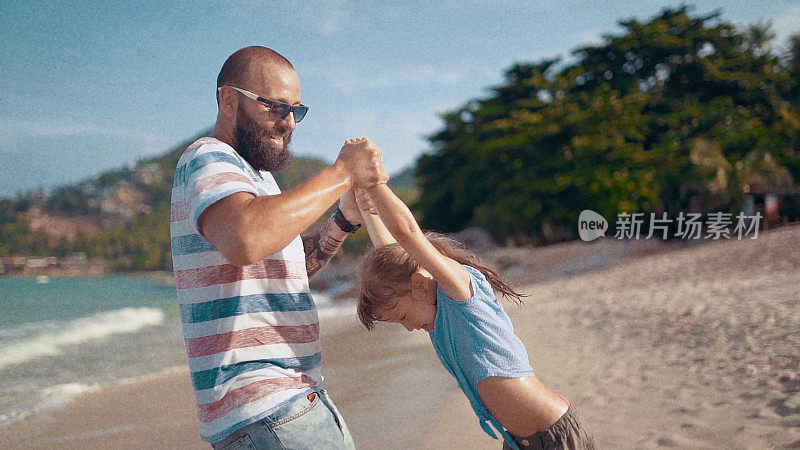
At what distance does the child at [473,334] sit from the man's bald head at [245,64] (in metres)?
0.49

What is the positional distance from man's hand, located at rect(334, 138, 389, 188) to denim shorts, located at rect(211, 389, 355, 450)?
1.82 feet

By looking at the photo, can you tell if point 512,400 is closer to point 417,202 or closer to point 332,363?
point 332,363

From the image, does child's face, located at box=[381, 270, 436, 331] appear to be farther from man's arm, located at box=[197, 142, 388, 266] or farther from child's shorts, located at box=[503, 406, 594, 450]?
man's arm, located at box=[197, 142, 388, 266]

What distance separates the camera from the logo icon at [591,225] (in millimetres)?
25703

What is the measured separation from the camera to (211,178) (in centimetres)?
133

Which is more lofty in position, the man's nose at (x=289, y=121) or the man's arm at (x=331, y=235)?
the man's nose at (x=289, y=121)

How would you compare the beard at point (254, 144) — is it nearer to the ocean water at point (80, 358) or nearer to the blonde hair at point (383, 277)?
the blonde hair at point (383, 277)

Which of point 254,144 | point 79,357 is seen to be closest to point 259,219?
point 254,144

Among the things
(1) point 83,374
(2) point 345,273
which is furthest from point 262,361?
(2) point 345,273

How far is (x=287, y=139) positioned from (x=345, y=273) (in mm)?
33211

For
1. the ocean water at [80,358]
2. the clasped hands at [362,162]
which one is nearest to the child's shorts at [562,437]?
the clasped hands at [362,162]

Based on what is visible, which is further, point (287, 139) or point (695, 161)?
point (695, 161)

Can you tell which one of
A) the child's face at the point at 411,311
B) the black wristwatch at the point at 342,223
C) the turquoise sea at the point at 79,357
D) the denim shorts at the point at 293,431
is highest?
the black wristwatch at the point at 342,223

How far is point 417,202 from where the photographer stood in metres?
37.3
